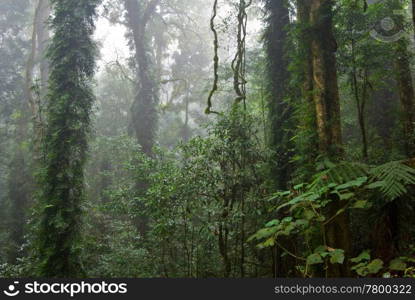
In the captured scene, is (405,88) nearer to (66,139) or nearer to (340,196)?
(340,196)

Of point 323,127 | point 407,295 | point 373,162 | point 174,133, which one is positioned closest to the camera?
point 407,295

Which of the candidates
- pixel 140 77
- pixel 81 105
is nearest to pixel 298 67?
pixel 81 105

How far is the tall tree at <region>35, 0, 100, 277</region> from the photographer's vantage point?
8.74 meters

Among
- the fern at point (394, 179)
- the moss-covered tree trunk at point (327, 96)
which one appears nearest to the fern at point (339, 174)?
the fern at point (394, 179)

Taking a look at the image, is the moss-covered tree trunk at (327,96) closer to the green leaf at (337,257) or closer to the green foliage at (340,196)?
the green foliage at (340,196)

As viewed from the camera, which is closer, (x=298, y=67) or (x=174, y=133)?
(x=298, y=67)

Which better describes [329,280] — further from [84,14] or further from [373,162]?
[84,14]

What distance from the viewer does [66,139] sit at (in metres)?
9.27

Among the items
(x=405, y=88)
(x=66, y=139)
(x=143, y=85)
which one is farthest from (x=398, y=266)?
(x=143, y=85)

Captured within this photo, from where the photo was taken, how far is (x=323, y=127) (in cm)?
521

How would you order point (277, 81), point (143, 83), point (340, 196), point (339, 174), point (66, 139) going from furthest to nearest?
point (143, 83)
point (277, 81)
point (66, 139)
point (339, 174)
point (340, 196)

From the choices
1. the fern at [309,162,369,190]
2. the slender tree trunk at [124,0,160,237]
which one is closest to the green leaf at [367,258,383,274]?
the fern at [309,162,369,190]

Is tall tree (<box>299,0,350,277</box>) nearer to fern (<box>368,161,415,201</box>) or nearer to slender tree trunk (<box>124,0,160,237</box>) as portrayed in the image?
fern (<box>368,161,415,201</box>)

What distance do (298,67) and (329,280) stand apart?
4154 millimetres
